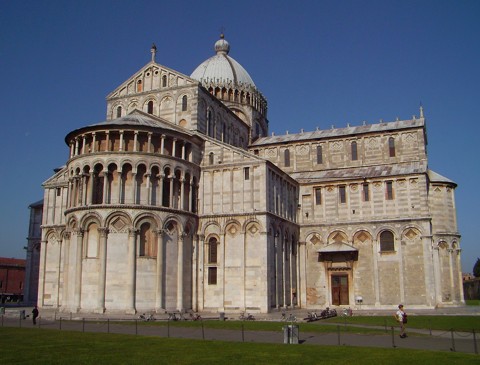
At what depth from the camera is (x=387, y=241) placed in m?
48.8

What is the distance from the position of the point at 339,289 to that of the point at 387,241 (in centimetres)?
642

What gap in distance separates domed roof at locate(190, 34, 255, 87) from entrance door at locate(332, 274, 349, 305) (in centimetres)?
2607

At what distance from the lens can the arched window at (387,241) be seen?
4853cm

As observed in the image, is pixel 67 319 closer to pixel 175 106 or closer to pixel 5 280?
pixel 175 106

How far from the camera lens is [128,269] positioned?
3888 centimetres

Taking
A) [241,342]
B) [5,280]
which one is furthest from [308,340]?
[5,280]

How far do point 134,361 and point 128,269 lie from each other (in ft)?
73.3

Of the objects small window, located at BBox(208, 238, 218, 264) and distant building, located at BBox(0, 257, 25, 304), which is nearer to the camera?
small window, located at BBox(208, 238, 218, 264)

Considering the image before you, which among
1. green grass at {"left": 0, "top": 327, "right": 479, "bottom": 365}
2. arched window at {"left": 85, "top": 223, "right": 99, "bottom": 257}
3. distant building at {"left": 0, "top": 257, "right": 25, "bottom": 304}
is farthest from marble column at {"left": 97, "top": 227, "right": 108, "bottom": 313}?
distant building at {"left": 0, "top": 257, "right": 25, "bottom": 304}

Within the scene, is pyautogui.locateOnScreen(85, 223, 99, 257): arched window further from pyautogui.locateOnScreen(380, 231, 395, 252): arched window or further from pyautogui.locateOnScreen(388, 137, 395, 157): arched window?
pyautogui.locateOnScreen(388, 137, 395, 157): arched window

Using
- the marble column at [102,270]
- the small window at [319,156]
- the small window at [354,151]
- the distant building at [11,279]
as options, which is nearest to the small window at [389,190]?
the small window at [354,151]

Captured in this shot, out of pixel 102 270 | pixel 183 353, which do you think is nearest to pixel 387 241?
pixel 102 270

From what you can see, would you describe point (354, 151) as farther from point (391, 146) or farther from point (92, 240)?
point (92, 240)

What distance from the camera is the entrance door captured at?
161 ft
